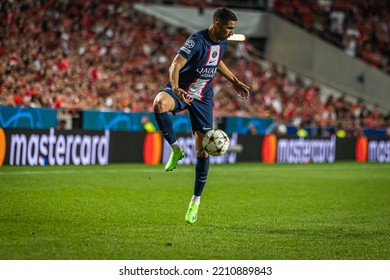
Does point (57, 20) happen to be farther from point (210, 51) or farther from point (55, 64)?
point (210, 51)

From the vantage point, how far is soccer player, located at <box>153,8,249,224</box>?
10242 mm

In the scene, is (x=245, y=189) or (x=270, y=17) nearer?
(x=245, y=189)

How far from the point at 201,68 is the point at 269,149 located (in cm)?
1563

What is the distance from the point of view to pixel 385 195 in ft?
53.6

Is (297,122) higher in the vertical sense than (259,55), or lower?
lower

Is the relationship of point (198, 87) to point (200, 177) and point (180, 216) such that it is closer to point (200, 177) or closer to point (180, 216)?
point (200, 177)

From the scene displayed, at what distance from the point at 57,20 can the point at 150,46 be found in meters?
4.25

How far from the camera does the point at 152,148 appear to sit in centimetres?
2227

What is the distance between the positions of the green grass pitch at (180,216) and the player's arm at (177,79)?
1.53 meters

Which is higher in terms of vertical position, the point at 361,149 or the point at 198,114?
the point at 198,114

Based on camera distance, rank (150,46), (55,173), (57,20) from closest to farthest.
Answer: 1. (55,173)
2. (57,20)
3. (150,46)

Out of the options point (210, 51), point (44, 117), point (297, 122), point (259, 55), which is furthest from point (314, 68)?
point (210, 51)

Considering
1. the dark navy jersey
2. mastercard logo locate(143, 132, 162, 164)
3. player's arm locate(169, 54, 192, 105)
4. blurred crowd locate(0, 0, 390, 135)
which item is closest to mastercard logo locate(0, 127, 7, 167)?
blurred crowd locate(0, 0, 390, 135)

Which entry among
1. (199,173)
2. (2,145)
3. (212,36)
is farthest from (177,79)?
(2,145)
